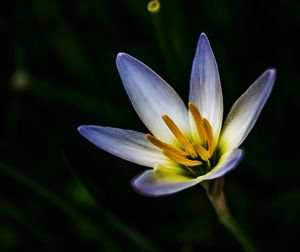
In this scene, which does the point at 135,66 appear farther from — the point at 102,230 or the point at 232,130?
the point at 102,230

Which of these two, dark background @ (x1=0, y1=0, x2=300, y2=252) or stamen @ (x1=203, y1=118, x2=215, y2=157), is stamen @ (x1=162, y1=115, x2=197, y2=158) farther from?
dark background @ (x1=0, y1=0, x2=300, y2=252)

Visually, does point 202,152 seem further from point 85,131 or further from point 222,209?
point 85,131

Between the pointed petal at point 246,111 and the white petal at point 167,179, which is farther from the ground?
the pointed petal at point 246,111

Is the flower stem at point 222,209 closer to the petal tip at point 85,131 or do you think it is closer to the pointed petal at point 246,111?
the pointed petal at point 246,111

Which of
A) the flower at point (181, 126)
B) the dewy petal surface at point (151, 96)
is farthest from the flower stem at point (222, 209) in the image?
the dewy petal surface at point (151, 96)

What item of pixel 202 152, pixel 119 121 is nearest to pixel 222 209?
pixel 202 152

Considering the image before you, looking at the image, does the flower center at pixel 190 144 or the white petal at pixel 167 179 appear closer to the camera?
the white petal at pixel 167 179

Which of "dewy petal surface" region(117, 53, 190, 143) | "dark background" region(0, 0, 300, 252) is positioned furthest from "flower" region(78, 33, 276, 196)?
"dark background" region(0, 0, 300, 252)
